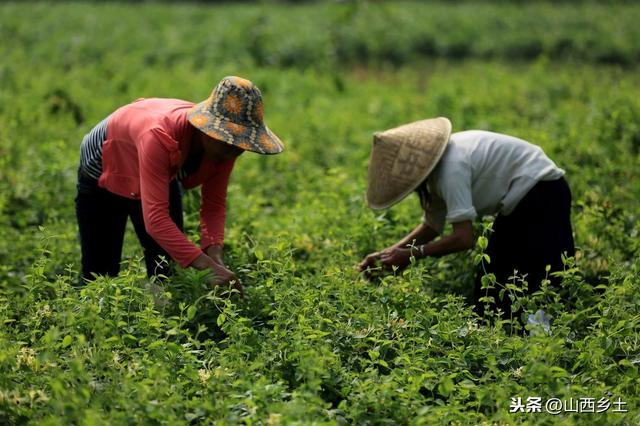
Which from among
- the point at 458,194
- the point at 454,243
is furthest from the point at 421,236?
the point at 458,194

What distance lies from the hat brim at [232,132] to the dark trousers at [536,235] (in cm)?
157

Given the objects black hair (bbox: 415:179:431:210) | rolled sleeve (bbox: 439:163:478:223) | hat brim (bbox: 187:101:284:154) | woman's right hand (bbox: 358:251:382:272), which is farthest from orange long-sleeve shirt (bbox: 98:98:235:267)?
rolled sleeve (bbox: 439:163:478:223)

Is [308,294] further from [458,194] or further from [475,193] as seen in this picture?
[475,193]

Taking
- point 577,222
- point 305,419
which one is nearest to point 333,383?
point 305,419

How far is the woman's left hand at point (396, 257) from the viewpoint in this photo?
4727 mm

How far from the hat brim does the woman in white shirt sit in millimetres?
756

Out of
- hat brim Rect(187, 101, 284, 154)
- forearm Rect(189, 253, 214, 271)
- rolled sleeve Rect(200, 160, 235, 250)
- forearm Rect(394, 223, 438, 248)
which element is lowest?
forearm Rect(394, 223, 438, 248)

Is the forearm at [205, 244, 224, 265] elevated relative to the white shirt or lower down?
lower down

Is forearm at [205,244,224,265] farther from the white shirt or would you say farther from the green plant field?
the white shirt

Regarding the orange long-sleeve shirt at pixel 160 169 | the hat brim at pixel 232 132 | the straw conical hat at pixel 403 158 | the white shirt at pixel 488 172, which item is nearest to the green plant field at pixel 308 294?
the orange long-sleeve shirt at pixel 160 169

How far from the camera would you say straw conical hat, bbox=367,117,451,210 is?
14.8 ft

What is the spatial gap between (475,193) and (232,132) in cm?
149

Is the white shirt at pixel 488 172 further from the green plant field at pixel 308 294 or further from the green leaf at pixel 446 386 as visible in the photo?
the green leaf at pixel 446 386

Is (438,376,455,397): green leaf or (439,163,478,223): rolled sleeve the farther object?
(439,163,478,223): rolled sleeve
